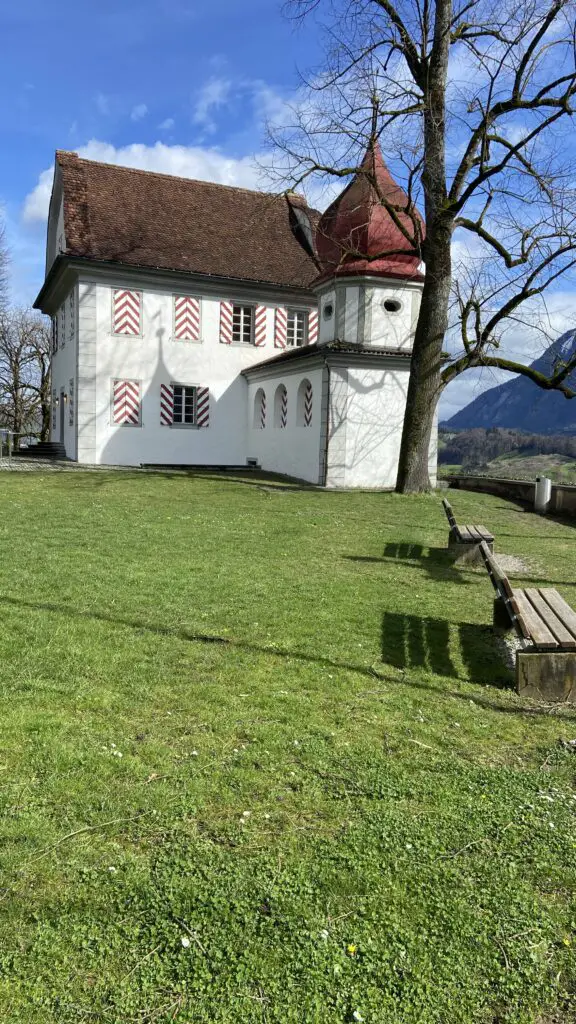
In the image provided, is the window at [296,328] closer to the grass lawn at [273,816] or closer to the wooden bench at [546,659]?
the grass lawn at [273,816]

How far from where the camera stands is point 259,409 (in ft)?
92.5

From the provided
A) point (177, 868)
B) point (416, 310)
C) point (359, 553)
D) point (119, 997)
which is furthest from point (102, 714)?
point (416, 310)

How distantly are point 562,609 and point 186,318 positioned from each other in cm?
2444

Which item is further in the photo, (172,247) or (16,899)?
(172,247)

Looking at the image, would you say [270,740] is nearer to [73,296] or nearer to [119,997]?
[119,997]

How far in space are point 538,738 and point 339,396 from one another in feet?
59.9

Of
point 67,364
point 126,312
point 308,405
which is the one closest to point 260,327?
point 126,312

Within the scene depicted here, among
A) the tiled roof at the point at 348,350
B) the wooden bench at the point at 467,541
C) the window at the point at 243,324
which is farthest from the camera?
the window at the point at 243,324

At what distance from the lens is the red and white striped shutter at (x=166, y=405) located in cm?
2773

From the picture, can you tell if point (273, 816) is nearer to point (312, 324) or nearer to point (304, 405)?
point (304, 405)

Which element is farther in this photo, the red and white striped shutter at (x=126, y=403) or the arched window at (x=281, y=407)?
the red and white striped shutter at (x=126, y=403)

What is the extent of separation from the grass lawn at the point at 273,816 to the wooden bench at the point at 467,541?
99.4 inches

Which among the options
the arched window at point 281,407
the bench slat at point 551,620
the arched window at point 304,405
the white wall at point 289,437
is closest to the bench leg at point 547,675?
the bench slat at point 551,620

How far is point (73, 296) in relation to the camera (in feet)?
89.5
